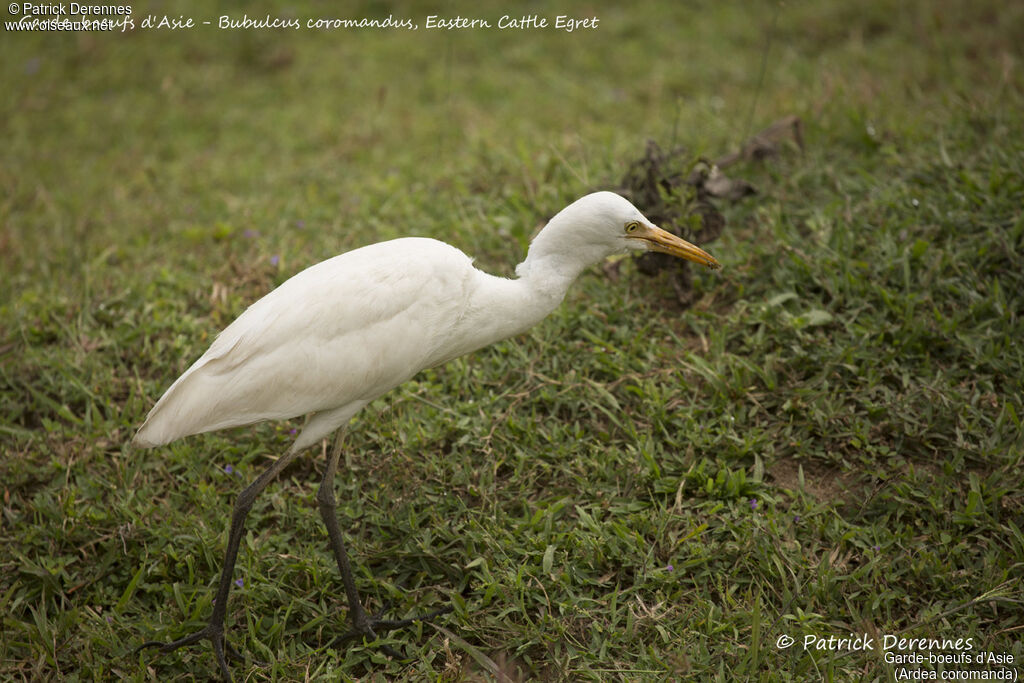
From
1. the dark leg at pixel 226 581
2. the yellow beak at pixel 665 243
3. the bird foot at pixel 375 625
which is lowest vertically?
the bird foot at pixel 375 625

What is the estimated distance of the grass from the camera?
292 centimetres

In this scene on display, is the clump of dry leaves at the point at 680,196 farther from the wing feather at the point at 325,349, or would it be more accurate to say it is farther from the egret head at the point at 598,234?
the wing feather at the point at 325,349

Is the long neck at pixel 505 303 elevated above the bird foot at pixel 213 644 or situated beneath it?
elevated above

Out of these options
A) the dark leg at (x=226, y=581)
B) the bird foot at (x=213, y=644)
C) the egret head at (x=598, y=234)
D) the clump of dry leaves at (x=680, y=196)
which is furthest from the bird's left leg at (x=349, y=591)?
the clump of dry leaves at (x=680, y=196)

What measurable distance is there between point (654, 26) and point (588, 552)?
540 centimetres

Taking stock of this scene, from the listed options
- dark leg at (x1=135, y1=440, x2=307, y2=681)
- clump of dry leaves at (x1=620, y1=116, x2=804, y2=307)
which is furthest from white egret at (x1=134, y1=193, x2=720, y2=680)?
clump of dry leaves at (x1=620, y1=116, x2=804, y2=307)

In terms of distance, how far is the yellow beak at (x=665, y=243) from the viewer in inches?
119

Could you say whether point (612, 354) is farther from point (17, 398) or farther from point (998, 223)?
point (17, 398)

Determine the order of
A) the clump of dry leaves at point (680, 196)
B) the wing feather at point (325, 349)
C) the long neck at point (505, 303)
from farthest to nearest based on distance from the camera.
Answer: the clump of dry leaves at point (680, 196) → the long neck at point (505, 303) → the wing feather at point (325, 349)

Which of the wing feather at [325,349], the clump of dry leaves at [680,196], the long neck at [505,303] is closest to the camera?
the wing feather at [325,349]

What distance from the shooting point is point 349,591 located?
3.04m

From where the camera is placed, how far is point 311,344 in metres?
2.86

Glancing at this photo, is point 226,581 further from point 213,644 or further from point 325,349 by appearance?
point 325,349

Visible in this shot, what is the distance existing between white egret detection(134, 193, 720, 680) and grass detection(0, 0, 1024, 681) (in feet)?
1.28
